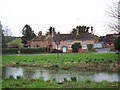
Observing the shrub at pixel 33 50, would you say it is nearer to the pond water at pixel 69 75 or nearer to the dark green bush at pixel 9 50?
the dark green bush at pixel 9 50

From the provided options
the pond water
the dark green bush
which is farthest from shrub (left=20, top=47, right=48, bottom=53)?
the pond water

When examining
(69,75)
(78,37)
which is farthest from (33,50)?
(69,75)

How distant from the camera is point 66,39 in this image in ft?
165

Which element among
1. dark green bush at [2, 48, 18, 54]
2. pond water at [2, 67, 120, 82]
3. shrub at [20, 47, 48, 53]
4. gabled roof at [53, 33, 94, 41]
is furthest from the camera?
shrub at [20, 47, 48, 53]

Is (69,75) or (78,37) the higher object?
(78,37)

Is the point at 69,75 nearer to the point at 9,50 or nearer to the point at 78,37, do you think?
the point at 78,37

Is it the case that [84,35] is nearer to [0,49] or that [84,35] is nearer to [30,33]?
[0,49]

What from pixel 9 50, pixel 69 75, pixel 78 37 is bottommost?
pixel 69 75

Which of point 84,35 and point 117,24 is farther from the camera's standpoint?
point 84,35

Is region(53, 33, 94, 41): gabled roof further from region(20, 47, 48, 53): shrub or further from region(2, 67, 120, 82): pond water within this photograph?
region(2, 67, 120, 82): pond water

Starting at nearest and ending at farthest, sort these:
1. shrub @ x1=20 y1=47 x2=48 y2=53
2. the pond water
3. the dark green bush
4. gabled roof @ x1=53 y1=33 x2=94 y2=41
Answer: the pond water
the dark green bush
gabled roof @ x1=53 y1=33 x2=94 y2=41
shrub @ x1=20 y1=47 x2=48 y2=53

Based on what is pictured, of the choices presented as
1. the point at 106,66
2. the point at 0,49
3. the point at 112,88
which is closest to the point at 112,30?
the point at 106,66

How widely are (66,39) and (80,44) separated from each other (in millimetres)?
4855

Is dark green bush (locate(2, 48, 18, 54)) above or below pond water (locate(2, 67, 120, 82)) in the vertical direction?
above
